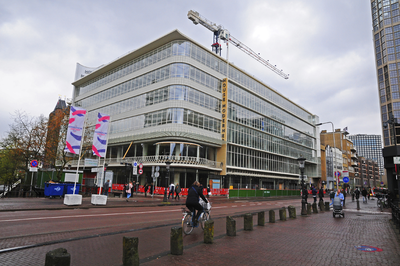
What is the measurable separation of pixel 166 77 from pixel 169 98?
3.86 meters

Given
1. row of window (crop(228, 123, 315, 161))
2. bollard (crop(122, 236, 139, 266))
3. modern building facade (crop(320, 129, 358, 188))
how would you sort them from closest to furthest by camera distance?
bollard (crop(122, 236, 139, 266)) → row of window (crop(228, 123, 315, 161)) → modern building facade (crop(320, 129, 358, 188))

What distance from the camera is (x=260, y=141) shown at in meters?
54.2

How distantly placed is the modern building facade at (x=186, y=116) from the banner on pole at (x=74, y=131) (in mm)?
19534

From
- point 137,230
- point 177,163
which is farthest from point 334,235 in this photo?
point 177,163

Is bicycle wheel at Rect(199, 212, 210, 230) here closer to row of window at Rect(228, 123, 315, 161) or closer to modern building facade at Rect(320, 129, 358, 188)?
row of window at Rect(228, 123, 315, 161)

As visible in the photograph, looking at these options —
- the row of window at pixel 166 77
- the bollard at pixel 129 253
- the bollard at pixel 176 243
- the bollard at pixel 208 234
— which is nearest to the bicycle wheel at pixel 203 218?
the bollard at pixel 208 234

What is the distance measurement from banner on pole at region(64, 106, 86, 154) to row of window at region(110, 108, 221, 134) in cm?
2061

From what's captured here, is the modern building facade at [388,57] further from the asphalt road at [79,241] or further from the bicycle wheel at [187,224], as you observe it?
the asphalt road at [79,241]

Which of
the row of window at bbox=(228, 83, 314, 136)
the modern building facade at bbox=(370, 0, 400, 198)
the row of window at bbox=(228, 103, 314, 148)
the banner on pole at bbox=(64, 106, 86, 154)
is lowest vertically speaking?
the banner on pole at bbox=(64, 106, 86, 154)

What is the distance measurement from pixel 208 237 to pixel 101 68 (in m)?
52.8

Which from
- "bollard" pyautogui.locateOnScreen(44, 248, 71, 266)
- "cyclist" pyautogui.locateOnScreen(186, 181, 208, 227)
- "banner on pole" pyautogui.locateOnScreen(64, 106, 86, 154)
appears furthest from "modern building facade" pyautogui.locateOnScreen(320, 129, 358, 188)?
"bollard" pyautogui.locateOnScreen(44, 248, 71, 266)

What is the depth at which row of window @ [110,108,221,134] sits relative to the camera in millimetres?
38656

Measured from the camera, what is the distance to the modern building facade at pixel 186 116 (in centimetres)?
3894

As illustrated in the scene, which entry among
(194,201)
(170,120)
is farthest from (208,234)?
(170,120)
